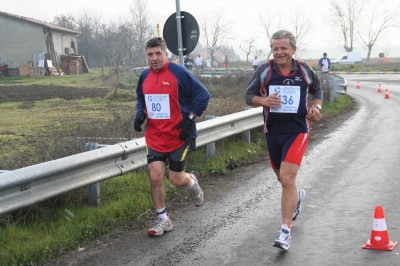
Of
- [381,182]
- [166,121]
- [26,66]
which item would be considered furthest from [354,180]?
[26,66]

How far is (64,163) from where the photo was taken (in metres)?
5.88

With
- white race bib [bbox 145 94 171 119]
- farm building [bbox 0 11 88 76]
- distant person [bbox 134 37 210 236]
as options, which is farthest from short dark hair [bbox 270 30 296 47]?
farm building [bbox 0 11 88 76]

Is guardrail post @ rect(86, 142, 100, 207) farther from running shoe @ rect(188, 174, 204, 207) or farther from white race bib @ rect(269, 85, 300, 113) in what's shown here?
white race bib @ rect(269, 85, 300, 113)

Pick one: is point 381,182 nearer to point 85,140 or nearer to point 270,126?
point 270,126

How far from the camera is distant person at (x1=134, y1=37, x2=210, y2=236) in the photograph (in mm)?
5949

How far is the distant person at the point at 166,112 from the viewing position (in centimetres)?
595

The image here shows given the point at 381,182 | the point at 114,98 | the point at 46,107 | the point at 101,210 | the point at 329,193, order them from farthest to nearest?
the point at 114,98, the point at 46,107, the point at 381,182, the point at 329,193, the point at 101,210

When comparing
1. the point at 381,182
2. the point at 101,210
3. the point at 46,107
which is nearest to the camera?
the point at 101,210

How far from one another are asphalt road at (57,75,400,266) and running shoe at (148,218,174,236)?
0.06 m

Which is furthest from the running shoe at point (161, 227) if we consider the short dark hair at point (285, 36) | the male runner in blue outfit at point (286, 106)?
the short dark hair at point (285, 36)

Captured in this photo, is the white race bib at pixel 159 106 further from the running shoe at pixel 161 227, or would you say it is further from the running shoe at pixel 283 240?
the running shoe at pixel 283 240

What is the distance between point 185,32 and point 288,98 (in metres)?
4.82

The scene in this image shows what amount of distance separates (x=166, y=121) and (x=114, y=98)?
1841 cm

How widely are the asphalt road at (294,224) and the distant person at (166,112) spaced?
0.56 m
